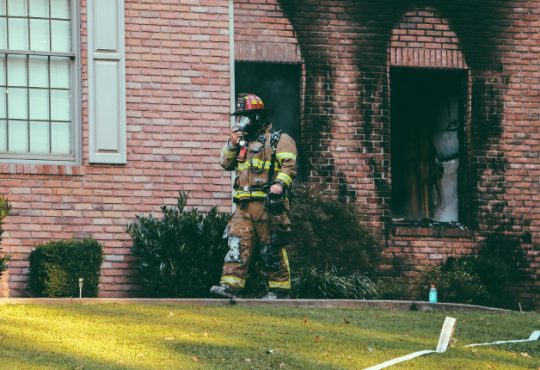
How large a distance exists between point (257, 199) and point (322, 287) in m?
1.84

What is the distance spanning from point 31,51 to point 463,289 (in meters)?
6.06

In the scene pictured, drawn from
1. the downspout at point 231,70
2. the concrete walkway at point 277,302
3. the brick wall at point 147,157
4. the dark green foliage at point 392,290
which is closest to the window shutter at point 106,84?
the brick wall at point 147,157

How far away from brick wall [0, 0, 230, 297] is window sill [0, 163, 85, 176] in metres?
0.01

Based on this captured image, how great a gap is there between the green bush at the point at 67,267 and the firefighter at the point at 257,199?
177cm

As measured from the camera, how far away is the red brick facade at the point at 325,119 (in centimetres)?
1599

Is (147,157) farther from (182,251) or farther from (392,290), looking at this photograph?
(392,290)

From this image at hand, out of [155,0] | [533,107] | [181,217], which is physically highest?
[155,0]

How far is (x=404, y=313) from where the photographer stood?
13195mm

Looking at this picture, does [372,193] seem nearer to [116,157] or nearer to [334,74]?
[334,74]

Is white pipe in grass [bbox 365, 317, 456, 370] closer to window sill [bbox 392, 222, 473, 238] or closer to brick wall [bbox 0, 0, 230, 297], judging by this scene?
brick wall [bbox 0, 0, 230, 297]

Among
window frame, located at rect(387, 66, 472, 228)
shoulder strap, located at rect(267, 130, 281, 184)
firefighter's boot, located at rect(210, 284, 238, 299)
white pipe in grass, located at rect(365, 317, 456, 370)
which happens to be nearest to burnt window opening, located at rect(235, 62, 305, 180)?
window frame, located at rect(387, 66, 472, 228)

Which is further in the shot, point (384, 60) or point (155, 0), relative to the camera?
point (384, 60)

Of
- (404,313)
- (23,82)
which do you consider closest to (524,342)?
(404,313)

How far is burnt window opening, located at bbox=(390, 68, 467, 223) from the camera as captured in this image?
18109 millimetres
